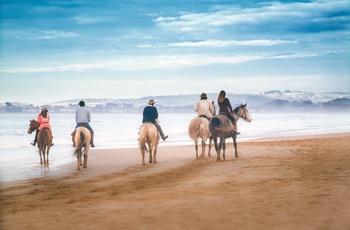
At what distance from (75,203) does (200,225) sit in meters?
3.52

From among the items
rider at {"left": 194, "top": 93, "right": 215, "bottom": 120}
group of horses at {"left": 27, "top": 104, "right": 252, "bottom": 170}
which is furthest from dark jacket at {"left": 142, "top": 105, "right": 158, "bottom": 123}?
rider at {"left": 194, "top": 93, "right": 215, "bottom": 120}

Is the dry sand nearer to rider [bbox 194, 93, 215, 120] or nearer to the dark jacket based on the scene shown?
the dark jacket

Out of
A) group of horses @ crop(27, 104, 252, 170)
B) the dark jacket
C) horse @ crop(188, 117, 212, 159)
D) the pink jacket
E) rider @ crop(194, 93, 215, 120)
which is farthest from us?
rider @ crop(194, 93, 215, 120)

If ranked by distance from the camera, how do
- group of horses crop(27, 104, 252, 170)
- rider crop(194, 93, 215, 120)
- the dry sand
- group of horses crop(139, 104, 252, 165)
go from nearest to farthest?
the dry sand, group of horses crop(27, 104, 252, 170), group of horses crop(139, 104, 252, 165), rider crop(194, 93, 215, 120)

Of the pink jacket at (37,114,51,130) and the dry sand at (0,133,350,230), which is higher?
the pink jacket at (37,114,51,130)

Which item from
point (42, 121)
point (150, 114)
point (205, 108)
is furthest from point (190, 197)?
point (42, 121)

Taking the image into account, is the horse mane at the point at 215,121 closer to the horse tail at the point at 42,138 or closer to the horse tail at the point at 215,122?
the horse tail at the point at 215,122

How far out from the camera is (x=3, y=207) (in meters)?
9.95

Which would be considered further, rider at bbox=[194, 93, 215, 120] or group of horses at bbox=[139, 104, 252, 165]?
rider at bbox=[194, 93, 215, 120]

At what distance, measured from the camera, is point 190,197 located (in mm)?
9773

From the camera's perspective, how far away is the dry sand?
25.3 ft

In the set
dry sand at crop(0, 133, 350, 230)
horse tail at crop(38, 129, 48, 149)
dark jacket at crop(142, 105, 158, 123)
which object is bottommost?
dry sand at crop(0, 133, 350, 230)

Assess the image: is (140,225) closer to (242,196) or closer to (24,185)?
(242,196)

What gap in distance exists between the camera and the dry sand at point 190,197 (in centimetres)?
770
